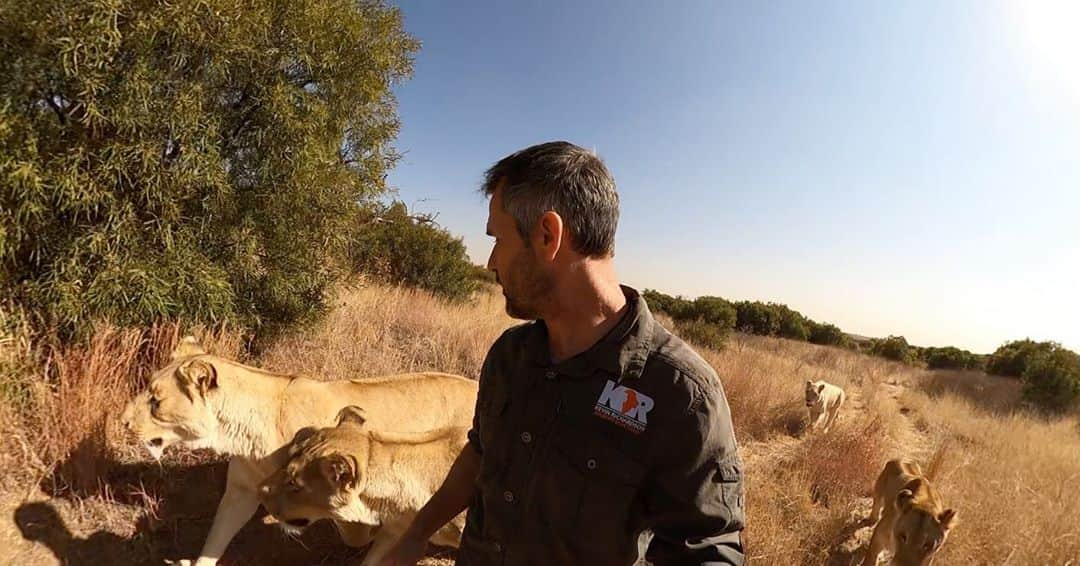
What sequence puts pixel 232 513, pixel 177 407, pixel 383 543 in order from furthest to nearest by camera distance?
1. pixel 232 513
2. pixel 177 407
3. pixel 383 543

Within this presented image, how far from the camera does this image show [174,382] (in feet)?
11.1

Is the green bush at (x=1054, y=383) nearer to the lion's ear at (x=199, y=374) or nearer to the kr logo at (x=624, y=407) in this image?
the kr logo at (x=624, y=407)

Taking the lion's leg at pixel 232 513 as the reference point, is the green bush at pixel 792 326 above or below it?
above

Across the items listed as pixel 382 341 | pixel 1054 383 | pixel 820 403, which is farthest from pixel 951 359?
pixel 382 341

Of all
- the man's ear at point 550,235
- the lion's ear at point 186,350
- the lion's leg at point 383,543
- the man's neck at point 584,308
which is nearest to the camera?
the man's ear at point 550,235

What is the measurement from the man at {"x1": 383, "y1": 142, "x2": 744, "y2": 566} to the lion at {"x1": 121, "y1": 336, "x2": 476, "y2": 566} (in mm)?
1937

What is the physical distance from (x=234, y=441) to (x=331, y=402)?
712 mm

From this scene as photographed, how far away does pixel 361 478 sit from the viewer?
2.72 m

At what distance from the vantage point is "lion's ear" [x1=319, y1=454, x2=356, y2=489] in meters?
2.50

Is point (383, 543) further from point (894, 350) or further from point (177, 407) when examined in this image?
point (894, 350)

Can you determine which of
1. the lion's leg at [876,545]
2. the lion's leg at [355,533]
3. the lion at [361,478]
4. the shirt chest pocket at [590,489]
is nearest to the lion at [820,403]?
the lion's leg at [876,545]

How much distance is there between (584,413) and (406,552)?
112cm

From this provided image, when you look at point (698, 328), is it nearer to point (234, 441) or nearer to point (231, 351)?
point (231, 351)

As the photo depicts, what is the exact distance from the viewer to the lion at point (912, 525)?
15.0 ft
